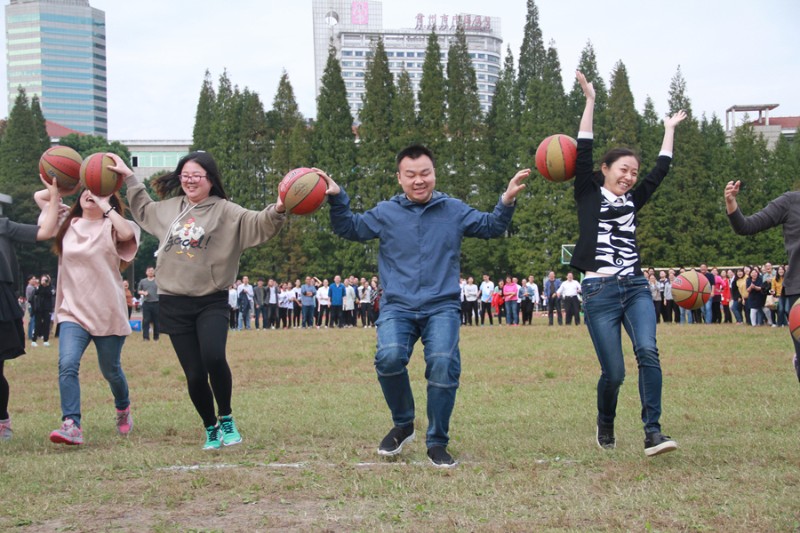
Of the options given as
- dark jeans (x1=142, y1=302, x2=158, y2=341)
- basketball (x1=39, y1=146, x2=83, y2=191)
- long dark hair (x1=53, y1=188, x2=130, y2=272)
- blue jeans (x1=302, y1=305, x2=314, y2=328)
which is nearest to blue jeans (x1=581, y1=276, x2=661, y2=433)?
long dark hair (x1=53, y1=188, x2=130, y2=272)

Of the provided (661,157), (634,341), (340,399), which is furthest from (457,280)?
(340,399)

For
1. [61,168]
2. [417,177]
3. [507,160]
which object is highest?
[507,160]

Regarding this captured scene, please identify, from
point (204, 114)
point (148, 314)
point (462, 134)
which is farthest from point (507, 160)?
point (148, 314)

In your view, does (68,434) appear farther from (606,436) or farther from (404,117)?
(404,117)

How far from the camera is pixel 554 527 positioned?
15.1 ft

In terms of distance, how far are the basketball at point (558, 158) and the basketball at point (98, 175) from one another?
362 centimetres

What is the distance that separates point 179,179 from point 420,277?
239cm

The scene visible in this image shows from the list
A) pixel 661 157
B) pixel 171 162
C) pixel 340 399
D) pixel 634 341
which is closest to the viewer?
pixel 634 341

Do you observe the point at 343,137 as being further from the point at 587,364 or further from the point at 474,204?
the point at 587,364

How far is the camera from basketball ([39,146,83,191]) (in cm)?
832

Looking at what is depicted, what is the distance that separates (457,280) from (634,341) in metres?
1.37

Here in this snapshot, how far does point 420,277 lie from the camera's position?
6672mm

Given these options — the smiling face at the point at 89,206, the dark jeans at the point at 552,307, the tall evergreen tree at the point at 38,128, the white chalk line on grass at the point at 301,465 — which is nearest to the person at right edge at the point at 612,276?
the white chalk line on grass at the point at 301,465

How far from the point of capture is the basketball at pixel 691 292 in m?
9.27
